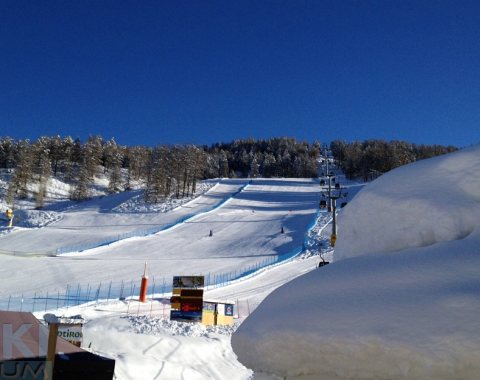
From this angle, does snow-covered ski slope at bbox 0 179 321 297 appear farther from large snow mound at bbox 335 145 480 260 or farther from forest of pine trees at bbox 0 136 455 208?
large snow mound at bbox 335 145 480 260

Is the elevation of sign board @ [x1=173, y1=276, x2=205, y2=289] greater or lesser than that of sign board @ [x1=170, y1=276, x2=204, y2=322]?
greater

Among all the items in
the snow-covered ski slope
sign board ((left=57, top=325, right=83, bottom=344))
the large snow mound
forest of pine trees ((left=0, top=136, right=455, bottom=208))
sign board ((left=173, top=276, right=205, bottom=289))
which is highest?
forest of pine trees ((left=0, top=136, right=455, bottom=208))

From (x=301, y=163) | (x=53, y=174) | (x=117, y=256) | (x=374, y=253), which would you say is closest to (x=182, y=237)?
(x=117, y=256)

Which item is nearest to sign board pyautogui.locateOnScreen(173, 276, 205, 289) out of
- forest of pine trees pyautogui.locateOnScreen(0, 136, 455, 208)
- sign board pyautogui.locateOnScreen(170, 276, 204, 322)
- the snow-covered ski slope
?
sign board pyautogui.locateOnScreen(170, 276, 204, 322)

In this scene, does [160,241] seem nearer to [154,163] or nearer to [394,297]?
[154,163]

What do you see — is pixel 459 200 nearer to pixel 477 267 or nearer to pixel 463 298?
pixel 477 267

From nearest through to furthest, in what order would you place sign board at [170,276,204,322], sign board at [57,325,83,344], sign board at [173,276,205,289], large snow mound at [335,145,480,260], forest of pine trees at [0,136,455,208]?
large snow mound at [335,145,480,260] → sign board at [57,325,83,344] → sign board at [170,276,204,322] → sign board at [173,276,205,289] → forest of pine trees at [0,136,455,208]

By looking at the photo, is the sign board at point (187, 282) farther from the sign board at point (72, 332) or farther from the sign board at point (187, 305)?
the sign board at point (72, 332)

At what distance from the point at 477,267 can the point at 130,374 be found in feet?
32.4

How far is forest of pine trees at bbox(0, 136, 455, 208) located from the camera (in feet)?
221

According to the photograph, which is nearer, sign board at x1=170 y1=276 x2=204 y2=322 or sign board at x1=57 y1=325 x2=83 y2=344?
sign board at x1=57 y1=325 x2=83 y2=344

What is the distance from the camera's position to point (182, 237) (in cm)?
3794

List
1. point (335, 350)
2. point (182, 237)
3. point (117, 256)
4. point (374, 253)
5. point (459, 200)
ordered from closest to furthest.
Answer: point (335, 350)
point (459, 200)
point (374, 253)
point (117, 256)
point (182, 237)

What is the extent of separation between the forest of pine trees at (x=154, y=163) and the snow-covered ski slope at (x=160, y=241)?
28.0ft
